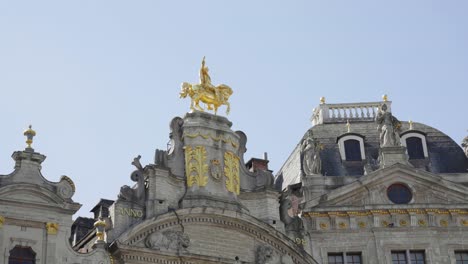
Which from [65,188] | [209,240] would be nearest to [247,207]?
[209,240]

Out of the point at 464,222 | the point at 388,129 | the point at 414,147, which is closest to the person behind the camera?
the point at 464,222

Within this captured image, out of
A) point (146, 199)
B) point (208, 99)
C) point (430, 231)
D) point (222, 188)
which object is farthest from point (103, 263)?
point (430, 231)

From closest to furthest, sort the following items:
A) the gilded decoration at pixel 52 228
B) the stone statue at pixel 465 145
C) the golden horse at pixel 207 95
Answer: the gilded decoration at pixel 52 228, the golden horse at pixel 207 95, the stone statue at pixel 465 145

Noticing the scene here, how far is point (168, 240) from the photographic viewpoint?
33.5 m

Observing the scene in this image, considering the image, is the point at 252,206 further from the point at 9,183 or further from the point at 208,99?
Answer: the point at 9,183

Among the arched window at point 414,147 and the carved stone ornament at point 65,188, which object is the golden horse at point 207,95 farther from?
the arched window at point 414,147

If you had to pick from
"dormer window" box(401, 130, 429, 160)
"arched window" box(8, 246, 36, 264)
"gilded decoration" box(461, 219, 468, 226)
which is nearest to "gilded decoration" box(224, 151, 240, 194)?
"arched window" box(8, 246, 36, 264)

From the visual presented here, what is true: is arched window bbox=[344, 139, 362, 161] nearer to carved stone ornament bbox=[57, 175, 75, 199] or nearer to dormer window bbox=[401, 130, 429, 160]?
dormer window bbox=[401, 130, 429, 160]

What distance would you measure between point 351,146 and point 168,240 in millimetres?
12406

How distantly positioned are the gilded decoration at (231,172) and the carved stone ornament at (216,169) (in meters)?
0.29

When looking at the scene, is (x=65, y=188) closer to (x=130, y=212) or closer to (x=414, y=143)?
(x=130, y=212)

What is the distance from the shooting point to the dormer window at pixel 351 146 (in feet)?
140

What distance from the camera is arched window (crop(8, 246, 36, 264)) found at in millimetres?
30344

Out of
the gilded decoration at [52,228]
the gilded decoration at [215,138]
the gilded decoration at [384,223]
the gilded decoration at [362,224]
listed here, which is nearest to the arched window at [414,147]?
the gilded decoration at [384,223]
